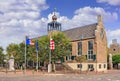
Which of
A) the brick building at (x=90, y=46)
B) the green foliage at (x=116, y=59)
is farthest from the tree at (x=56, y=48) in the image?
the green foliage at (x=116, y=59)

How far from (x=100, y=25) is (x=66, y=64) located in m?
15.9

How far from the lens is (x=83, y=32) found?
76000 mm

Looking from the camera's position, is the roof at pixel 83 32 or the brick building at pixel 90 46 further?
the roof at pixel 83 32

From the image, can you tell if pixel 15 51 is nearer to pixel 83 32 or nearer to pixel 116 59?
pixel 83 32

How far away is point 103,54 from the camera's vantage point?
7419 centimetres

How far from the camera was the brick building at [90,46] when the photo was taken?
70.8 meters

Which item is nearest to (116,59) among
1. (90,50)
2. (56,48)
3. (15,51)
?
(90,50)

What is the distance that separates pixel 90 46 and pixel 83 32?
578 centimetres

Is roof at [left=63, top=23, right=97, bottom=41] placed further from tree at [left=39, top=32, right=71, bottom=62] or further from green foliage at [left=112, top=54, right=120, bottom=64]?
green foliage at [left=112, top=54, right=120, bottom=64]

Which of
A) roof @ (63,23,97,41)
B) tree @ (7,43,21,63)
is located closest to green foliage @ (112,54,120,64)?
roof @ (63,23,97,41)

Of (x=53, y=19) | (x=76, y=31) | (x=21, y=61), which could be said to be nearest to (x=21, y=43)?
(x=21, y=61)

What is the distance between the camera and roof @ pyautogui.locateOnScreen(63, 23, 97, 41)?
73.3 m

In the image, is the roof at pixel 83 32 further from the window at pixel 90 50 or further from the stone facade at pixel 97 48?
the window at pixel 90 50

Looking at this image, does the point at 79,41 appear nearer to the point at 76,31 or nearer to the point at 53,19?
the point at 76,31
